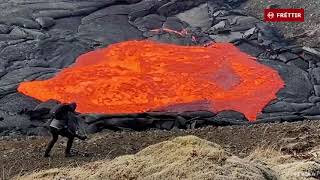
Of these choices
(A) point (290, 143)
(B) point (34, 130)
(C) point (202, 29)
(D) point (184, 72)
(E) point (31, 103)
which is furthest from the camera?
(C) point (202, 29)

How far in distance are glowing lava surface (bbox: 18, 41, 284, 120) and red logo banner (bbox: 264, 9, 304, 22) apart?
5745 millimetres

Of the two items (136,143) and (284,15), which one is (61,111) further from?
(284,15)

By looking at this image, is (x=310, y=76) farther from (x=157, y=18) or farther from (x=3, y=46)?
(x=3, y=46)

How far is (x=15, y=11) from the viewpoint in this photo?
2203 centimetres

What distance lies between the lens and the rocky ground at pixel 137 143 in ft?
34.2

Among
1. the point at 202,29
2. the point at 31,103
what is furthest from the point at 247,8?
the point at 31,103

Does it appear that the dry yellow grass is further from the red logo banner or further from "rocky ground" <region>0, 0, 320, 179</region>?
the red logo banner

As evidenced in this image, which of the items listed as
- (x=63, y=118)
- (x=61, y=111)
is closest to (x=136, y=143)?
(x=63, y=118)

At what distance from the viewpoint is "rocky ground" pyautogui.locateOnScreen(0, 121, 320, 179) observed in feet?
34.2

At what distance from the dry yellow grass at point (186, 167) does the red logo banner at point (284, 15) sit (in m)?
18.3

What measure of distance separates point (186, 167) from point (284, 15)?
67.5 ft

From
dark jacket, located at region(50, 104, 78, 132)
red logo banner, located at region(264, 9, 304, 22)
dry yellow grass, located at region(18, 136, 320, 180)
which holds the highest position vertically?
dry yellow grass, located at region(18, 136, 320, 180)

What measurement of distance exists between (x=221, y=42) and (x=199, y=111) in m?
6.66

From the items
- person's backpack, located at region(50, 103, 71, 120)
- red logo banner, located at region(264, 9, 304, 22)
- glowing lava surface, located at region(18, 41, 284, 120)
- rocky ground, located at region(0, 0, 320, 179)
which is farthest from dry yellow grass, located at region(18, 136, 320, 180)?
red logo banner, located at region(264, 9, 304, 22)
